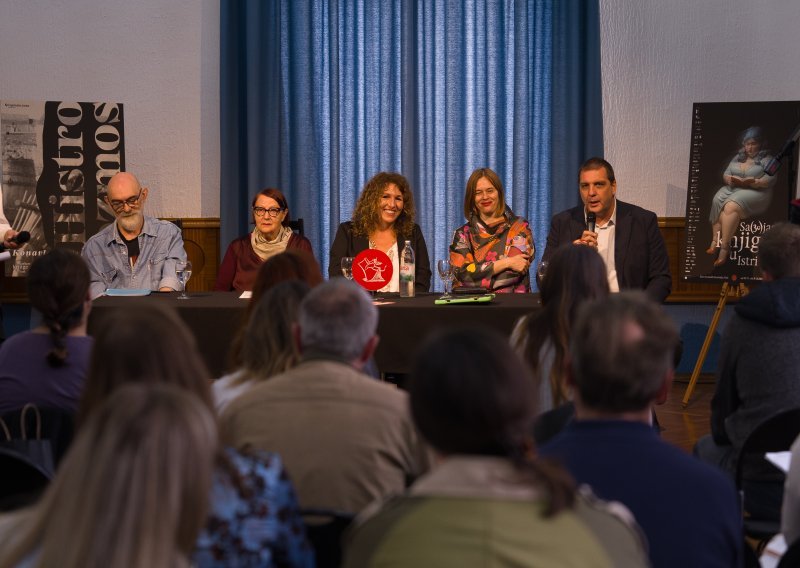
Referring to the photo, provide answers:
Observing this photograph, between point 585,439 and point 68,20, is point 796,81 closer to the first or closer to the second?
point 68,20

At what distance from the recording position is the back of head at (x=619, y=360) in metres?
1.66

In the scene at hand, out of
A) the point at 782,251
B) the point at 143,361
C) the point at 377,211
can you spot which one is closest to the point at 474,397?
the point at 143,361

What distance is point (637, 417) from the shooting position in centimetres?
167

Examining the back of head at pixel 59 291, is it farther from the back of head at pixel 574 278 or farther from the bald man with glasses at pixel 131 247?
the bald man with glasses at pixel 131 247

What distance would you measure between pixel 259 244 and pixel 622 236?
77.4 inches

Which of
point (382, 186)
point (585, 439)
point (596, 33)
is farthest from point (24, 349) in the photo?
point (596, 33)

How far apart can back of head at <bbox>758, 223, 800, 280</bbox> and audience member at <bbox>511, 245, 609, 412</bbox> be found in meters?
0.57

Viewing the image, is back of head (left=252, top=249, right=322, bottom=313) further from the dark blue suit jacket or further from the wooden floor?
the wooden floor

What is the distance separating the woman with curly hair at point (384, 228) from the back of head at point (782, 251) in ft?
8.31

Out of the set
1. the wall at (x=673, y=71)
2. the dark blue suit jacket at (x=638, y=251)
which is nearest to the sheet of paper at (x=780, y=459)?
the dark blue suit jacket at (x=638, y=251)

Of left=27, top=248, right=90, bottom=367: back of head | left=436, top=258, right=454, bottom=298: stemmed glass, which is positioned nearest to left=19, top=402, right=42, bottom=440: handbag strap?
left=27, top=248, right=90, bottom=367: back of head

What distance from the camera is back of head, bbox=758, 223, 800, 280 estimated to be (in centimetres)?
312

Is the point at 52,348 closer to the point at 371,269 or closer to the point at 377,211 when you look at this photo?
the point at 371,269

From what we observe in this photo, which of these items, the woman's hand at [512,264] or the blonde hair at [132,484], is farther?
the woman's hand at [512,264]
